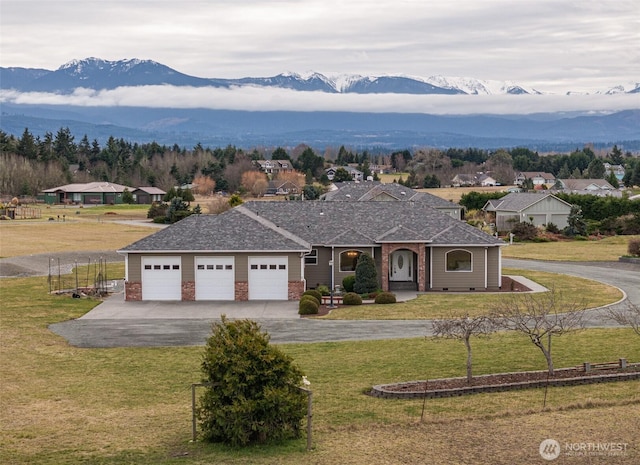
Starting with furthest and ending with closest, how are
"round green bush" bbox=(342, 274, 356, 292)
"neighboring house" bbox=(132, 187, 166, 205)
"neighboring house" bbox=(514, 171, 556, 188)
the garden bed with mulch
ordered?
1. "neighboring house" bbox=(514, 171, 556, 188)
2. "neighboring house" bbox=(132, 187, 166, 205)
3. "round green bush" bbox=(342, 274, 356, 292)
4. the garden bed with mulch

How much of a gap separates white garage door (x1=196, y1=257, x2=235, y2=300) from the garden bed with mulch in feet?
66.4

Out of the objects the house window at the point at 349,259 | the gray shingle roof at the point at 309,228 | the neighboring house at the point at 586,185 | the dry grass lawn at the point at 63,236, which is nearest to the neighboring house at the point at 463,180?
the neighboring house at the point at 586,185

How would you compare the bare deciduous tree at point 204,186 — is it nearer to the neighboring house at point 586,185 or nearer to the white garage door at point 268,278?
the neighboring house at point 586,185

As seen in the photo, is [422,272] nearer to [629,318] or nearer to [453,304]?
[453,304]

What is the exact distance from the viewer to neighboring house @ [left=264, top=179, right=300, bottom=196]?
146500mm

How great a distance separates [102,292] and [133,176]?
12427 centimetres

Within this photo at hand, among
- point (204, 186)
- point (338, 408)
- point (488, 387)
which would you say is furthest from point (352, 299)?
point (204, 186)

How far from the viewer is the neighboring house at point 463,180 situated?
180m

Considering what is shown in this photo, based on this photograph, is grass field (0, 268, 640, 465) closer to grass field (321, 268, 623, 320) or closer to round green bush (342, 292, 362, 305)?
grass field (321, 268, 623, 320)

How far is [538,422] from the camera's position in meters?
18.4

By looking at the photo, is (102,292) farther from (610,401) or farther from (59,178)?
(59,178)

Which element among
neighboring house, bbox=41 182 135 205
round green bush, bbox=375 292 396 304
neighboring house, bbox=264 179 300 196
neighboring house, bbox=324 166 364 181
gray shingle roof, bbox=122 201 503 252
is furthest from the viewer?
Result: neighboring house, bbox=324 166 364 181

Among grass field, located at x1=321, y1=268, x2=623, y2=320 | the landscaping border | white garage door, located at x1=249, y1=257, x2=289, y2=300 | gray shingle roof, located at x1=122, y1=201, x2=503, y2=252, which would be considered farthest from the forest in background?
the landscaping border

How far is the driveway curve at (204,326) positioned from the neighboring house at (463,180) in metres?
140
